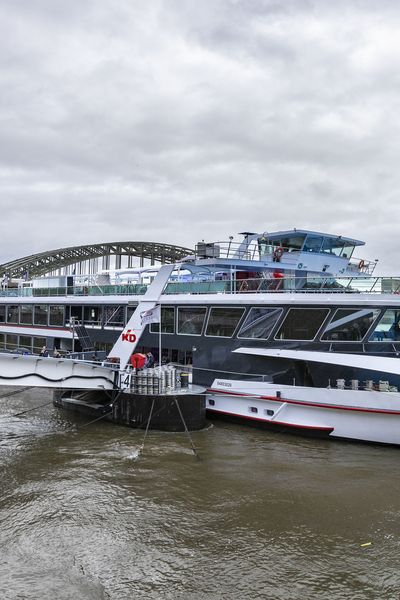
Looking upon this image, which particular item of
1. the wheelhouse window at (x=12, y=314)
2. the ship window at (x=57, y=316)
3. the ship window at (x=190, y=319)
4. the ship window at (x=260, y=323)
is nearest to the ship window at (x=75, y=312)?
the ship window at (x=57, y=316)

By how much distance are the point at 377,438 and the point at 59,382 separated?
11.2 meters

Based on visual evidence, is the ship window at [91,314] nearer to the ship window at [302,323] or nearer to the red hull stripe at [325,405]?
the red hull stripe at [325,405]

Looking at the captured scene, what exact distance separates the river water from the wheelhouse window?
16612 millimetres

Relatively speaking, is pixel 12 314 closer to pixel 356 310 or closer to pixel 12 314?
pixel 12 314

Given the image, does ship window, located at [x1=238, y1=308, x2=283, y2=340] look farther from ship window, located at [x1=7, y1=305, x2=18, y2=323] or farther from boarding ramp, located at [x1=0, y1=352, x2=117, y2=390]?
ship window, located at [x1=7, y1=305, x2=18, y2=323]

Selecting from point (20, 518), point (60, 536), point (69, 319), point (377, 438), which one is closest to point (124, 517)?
point (60, 536)

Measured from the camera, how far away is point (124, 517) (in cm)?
1112

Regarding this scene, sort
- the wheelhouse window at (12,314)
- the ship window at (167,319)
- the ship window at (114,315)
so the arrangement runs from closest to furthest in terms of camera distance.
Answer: the ship window at (167,319) → the ship window at (114,315) → the wheelhouse window at (12,314)

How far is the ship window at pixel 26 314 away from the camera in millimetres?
30609

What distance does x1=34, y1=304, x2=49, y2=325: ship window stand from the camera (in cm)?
2927

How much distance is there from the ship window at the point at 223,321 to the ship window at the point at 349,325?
11.8ft

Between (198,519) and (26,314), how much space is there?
23167mm

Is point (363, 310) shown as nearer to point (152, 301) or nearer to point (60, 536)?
point (152, 301)

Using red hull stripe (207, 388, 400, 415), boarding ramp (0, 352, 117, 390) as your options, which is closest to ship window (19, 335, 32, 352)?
boarding ramp (0, 352, 117, 390)
